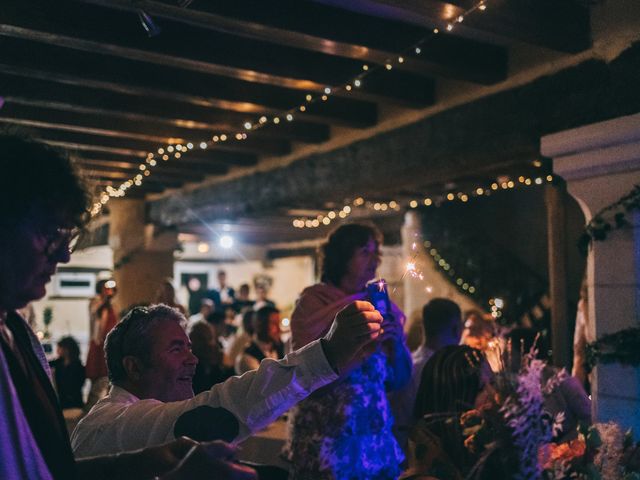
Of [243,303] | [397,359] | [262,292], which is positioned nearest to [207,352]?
[397,359]

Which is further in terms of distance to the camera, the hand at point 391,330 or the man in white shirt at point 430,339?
the man in white shirt at point 430,339

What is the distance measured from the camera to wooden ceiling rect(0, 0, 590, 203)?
10.8 feet

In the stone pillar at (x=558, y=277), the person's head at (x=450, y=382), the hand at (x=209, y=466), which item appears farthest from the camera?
the stone pillar at (x=558, y=277)

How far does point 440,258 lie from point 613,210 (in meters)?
5.89

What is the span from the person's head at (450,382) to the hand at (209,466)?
182cm

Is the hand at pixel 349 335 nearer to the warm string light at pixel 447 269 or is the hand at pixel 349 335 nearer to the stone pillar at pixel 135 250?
the stone pillar at pixel 135 250

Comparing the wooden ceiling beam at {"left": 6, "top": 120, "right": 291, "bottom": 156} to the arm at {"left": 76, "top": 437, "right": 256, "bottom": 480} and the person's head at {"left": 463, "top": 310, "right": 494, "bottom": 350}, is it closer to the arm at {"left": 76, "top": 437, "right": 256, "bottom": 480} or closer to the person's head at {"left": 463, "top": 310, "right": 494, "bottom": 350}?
the person's head at {"left": 463, "top": 310, "right": 494, "bottom": 350}

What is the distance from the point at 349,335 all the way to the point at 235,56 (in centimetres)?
272

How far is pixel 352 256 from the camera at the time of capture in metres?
2.85

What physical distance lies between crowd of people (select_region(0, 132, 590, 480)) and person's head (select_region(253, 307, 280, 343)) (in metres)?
1.09

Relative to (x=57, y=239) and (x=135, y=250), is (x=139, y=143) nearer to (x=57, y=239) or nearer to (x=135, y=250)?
(x=135, y=250)

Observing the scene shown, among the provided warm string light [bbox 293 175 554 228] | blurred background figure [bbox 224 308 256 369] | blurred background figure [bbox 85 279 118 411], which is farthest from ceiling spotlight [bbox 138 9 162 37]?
blurred background figure [bbox 224 308 256 369]

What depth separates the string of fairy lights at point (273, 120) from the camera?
132 inches

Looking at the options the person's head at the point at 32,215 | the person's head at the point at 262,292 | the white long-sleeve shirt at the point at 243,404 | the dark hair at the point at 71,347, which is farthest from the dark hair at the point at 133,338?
the person's head at the point at 262,292
